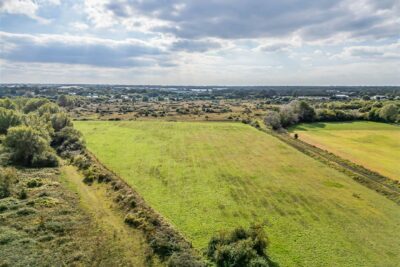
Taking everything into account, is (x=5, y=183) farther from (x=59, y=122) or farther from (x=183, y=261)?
(x=59, y=122)

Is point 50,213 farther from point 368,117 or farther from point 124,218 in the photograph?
point 368,117

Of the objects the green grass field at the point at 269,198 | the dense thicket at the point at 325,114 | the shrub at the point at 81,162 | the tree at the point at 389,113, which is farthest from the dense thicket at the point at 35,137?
the tree at the point at 389,113

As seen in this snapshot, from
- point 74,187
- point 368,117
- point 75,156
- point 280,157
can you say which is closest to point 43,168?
point 75,156

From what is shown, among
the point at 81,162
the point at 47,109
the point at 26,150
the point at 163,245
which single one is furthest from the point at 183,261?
the point at 47,109

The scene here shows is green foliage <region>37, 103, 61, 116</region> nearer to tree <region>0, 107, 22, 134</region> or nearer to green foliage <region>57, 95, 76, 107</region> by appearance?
tree <region>0, 107, 22, 134</region>

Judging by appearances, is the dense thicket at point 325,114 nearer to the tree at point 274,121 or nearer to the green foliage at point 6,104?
the tree at point 274,121
